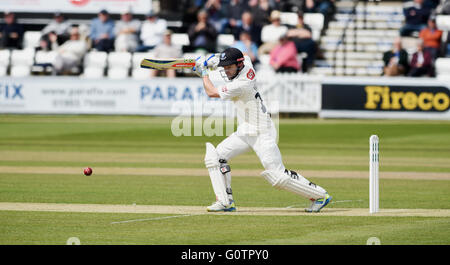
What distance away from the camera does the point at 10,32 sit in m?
29.4

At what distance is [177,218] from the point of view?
389 inches

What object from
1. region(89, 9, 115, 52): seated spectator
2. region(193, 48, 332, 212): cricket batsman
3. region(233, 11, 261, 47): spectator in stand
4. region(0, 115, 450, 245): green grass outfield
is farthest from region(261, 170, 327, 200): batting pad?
region(89, 9, 115, 52): seated spectator

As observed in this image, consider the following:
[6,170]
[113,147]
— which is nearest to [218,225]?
[6,170]

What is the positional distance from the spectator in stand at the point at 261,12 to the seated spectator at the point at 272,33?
0.20 metres

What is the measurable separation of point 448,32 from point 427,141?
270 inches

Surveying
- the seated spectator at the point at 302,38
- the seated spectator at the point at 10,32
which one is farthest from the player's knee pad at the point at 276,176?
the seated spectator at the point at 10,32

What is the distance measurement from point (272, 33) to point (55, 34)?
268 inches

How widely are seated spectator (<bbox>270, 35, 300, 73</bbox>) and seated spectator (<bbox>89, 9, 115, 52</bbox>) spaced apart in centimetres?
535

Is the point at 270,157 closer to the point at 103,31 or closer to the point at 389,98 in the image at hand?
the point at 389,98

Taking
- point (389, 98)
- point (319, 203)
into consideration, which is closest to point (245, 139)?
point (319, 203)

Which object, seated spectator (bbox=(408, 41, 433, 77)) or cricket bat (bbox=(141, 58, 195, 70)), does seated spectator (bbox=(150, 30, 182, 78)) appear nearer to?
seated spectator (bbox=(408, 41, 433, 77))

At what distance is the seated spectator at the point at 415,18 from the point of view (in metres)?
27.8

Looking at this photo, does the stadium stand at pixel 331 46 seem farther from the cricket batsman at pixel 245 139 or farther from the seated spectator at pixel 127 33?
the cricket batsman at pixel 245 139

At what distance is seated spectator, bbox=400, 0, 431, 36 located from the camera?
91.0ft
